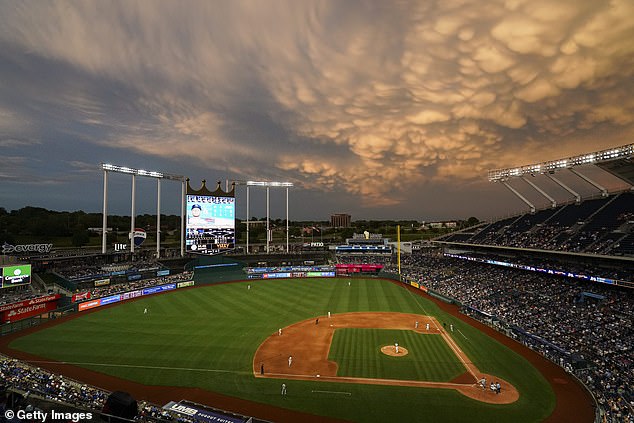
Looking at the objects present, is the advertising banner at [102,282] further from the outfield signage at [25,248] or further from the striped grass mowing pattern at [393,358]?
the striped grass mowing pattern at [393,358]

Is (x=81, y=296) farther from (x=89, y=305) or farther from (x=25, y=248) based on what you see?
(x=25, y=248)

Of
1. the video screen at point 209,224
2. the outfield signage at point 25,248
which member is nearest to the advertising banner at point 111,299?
the video screen at point 209,224

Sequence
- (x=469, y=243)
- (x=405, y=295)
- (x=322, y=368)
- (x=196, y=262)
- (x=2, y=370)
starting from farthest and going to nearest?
1. (x=196, y=262)
2. (x=469, y=243)
3. (x=405, y=295)
4. (x=322, y=368)
5. (x=2, y=370)

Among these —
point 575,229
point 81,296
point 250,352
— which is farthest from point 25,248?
point 575,229

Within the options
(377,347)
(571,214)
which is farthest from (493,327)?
(571,214)

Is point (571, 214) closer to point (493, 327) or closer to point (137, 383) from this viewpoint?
point (493, 327)
